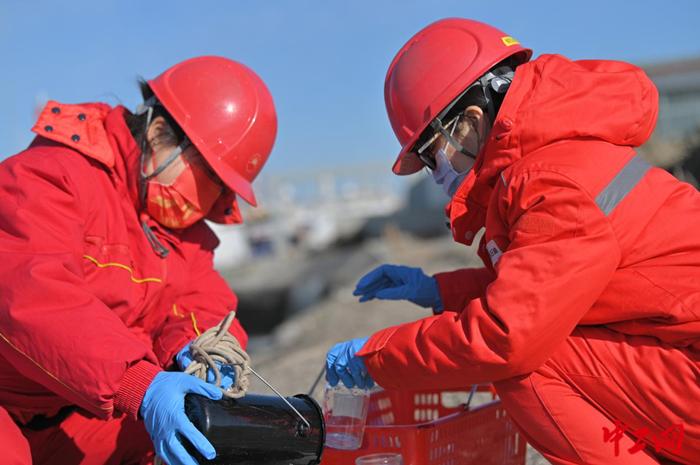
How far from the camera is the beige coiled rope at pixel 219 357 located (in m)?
2.64

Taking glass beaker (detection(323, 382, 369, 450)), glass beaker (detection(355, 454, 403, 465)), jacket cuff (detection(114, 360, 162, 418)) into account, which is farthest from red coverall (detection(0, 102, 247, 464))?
glass beaker (detection(355, 454, 403, 465))

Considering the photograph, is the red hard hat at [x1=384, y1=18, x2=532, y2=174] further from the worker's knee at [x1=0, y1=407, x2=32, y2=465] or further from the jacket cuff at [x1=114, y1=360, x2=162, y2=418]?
the worker's knee at [x1=0, y1=407, x2=32, y2=465]

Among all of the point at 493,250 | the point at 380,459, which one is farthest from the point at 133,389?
the point at 493,250

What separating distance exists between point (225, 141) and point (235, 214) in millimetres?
470

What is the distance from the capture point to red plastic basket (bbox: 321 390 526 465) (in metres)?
2.77

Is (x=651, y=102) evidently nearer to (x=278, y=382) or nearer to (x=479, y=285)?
(x=479, y=285)

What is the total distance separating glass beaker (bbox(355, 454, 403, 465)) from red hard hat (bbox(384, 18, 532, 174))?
102 cm

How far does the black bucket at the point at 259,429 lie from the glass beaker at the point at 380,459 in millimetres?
245

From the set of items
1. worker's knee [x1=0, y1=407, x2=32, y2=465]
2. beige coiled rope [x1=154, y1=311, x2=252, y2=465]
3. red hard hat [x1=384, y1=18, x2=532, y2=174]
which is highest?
red hard hat [x1=384, y1=18, x2=532, y2=174]

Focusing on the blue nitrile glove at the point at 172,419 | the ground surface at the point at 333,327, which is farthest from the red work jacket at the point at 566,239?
the ground surface at the point at 333,327

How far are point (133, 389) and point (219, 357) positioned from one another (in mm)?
371

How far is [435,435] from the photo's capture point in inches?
110

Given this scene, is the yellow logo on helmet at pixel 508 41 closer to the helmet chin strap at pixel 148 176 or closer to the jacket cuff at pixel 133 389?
the helmet chin strap at pixel 148 176

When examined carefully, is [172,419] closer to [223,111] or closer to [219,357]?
[219,357]
